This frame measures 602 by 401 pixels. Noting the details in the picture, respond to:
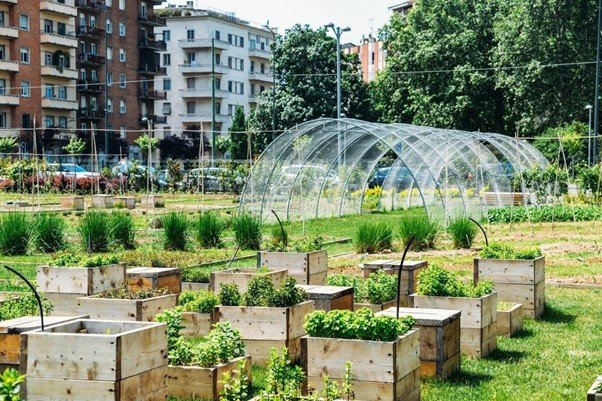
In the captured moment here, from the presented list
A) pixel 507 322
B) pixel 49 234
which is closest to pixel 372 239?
pixel 49 234

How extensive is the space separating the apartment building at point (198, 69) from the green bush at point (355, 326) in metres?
90.5

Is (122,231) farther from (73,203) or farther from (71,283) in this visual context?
(73,203)

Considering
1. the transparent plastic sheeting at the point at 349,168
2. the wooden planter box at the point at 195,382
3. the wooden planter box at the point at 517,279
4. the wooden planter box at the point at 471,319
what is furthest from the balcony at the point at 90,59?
the wooden planter box at the point at 195,382

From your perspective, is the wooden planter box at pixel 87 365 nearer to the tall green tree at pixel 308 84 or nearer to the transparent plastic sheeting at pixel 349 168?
the transparent plastic sheeting at pixel 349 168

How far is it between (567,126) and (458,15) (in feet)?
42.6

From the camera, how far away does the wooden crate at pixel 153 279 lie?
1329 cm

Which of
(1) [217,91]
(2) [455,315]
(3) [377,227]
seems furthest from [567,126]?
(1) [217,91]

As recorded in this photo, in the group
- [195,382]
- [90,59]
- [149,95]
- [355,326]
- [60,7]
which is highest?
[60,7]

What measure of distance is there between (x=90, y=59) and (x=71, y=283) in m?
73.8

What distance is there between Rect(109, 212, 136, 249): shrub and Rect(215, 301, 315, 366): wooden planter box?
12066 mm

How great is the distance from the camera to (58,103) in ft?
260

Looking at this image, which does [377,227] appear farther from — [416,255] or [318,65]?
[318,65]

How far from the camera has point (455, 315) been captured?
10312 millimetres

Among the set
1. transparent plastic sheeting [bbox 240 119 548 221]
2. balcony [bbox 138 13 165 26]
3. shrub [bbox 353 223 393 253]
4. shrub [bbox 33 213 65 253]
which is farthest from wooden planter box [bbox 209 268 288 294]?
balcony [bbox 138 13 165 26]
